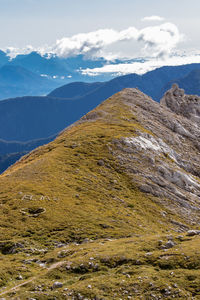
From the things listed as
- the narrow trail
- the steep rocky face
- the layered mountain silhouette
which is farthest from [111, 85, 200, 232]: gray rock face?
the narrow trail

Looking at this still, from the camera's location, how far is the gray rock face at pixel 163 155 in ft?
238

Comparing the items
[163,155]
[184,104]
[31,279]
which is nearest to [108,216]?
[31,279]

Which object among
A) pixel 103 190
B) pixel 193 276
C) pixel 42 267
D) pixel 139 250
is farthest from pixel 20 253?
pixel 103 190

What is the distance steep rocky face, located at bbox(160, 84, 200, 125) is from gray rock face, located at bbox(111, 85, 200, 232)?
1019 mm

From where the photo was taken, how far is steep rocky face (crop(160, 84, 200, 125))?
471 ft

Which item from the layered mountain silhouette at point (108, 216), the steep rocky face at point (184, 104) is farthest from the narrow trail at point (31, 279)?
the steep rocky face at point (184, 104)

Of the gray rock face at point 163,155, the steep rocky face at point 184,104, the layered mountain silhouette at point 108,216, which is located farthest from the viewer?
the steep rocky face at point 184,104

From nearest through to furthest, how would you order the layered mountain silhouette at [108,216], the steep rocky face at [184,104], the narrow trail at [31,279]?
the narrow trail at [31,279]
the layered mountain silhouette at [108,216]
the steep rocky face at [184,104]

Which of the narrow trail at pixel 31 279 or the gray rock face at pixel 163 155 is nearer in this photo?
the narrow trail at pixel 31 279

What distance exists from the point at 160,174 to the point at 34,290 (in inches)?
2211

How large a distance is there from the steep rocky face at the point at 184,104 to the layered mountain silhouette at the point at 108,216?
27.1 m

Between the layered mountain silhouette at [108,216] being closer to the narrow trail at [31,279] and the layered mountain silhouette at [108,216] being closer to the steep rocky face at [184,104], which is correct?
the narrow trail at [31,279]

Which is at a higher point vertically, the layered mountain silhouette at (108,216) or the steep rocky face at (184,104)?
the steep rocky face at (184,104)

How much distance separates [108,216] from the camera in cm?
5269
